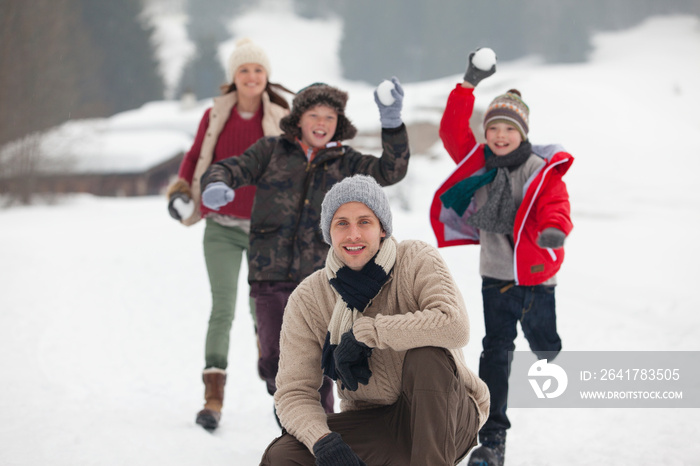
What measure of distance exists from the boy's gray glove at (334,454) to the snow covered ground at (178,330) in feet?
3.54

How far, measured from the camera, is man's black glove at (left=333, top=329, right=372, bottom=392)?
2.17m

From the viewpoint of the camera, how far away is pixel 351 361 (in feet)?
7.20

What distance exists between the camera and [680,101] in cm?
2827

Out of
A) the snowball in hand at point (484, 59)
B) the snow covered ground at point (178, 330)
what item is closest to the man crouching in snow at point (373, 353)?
the snow covered ground at point (178, 330)

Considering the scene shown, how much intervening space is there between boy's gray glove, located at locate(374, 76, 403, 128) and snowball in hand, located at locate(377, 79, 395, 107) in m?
0.02

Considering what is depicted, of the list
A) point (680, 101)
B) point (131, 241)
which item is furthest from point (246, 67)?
point (680, 101)

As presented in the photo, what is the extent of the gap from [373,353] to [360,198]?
58cm

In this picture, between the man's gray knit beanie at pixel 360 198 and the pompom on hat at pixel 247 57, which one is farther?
the pompom on hat at pixel 247 57

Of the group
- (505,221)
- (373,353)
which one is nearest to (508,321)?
(505,221)

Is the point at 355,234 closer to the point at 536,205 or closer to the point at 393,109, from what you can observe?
the point at 393,109

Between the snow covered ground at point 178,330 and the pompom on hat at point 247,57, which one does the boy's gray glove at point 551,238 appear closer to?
the snow covered ground at point 178,330

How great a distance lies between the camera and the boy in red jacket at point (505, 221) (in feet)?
9.46

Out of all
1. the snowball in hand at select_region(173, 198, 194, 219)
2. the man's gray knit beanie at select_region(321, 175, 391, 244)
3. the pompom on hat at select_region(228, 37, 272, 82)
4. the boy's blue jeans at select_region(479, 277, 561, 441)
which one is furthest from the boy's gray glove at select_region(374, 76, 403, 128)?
the snowball in hand at select_region(173, 198, 194, 219)

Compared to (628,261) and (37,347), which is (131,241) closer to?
(37,347)
